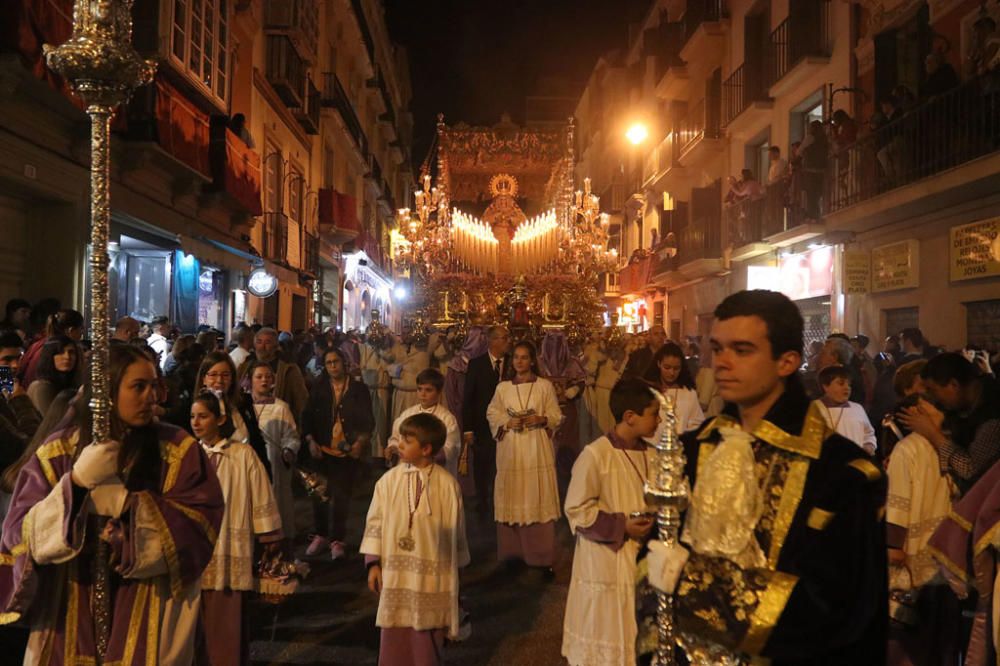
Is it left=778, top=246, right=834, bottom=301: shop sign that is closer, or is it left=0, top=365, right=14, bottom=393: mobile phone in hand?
left=0, top=365, right=14, bottom=393: mobile phone in hand

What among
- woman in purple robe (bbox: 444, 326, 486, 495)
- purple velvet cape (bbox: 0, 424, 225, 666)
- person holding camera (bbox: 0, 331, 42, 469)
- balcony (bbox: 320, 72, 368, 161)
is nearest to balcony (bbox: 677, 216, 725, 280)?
balcony (bbox: 320, 72, 368, 161)

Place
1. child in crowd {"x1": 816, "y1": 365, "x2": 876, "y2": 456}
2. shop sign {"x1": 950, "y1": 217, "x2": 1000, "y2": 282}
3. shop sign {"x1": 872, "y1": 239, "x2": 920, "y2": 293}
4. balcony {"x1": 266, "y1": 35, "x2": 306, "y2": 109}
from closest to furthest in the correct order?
→ child in crowd {"x1": 816, "y1": 365, "x2": 876, "y2": 456} → shop sign {"x1": 950, "y1": 217, "x2": 1000, "y2": 282} → shop sign {"x1": 872, "y1": 239, "x2": 920, "y2": 293} → balcony {"x1": 266, "y1": 35, "x2": 306, "y2": 109}

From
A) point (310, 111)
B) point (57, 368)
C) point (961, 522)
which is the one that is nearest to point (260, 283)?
point (310, 111)

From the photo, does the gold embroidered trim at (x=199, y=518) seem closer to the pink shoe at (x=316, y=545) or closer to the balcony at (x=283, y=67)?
the pink shoe at (x=316, y=545)

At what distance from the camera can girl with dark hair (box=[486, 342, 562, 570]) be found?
730cm

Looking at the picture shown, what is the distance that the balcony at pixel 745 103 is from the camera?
19.4 m

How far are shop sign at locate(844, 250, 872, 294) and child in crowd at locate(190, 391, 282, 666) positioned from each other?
41.3ft

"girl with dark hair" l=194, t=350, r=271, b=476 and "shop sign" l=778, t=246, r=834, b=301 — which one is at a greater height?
"shop sign" l=778, t=246, r=834, b=301

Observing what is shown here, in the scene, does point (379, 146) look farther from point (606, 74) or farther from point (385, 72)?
point (606, 74)

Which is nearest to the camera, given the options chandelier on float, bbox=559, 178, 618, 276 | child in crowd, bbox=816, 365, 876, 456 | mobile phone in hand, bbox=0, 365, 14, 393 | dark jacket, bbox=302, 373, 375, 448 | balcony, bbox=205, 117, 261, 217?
mobile phone in hand, bbox=0, 365, 14, 393

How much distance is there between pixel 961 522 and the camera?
11.3 feet

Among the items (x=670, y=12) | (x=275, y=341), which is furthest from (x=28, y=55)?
(x=670, y=12)

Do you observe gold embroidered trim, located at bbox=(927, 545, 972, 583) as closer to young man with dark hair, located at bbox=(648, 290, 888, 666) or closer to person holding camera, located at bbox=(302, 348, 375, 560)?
young man with dark hair, located at bbox=(648, 290, 888, 666)

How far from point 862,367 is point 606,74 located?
1310 inches
